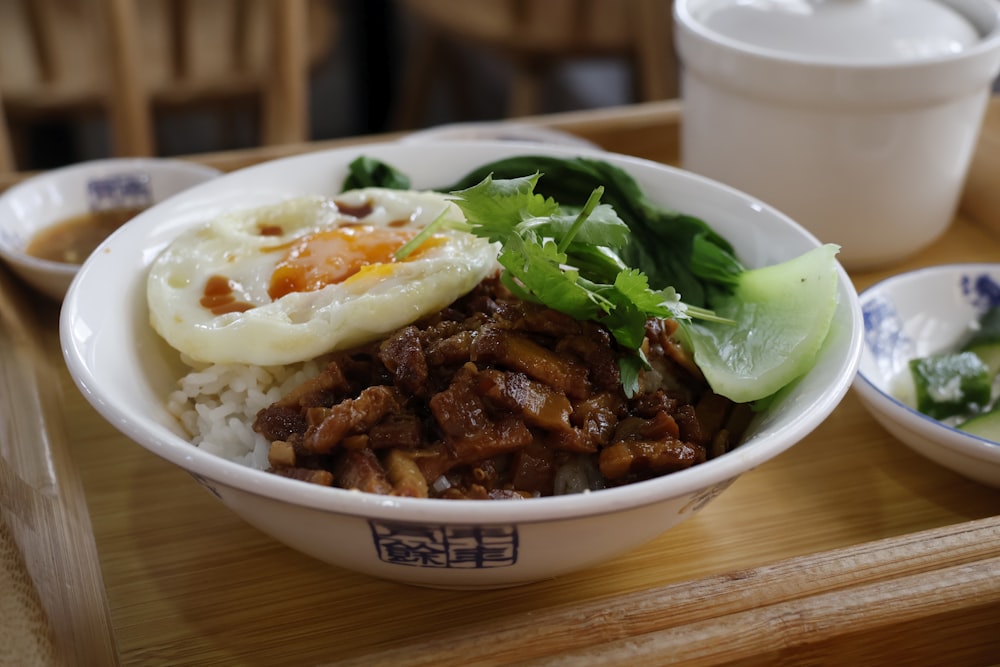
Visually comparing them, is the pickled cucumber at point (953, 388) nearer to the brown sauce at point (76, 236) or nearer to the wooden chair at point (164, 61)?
the brown sauce at point (76, 236)

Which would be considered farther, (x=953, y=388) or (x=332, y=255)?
(x=953, y=388)

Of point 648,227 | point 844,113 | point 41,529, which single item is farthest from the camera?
point 844,113

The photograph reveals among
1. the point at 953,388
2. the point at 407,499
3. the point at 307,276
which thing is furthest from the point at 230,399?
the point at 953,388

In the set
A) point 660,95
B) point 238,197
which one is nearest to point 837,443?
point 238,197

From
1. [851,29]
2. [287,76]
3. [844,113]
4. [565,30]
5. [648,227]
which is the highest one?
[851,29]

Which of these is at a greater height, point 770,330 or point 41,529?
point 770,330

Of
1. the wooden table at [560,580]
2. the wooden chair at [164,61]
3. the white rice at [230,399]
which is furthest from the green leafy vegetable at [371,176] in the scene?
the wooden chair at [164,61]

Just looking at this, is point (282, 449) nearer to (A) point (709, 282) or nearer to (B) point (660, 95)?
(A) point (709, 282)

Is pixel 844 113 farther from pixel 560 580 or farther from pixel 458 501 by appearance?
pixel 458 501
